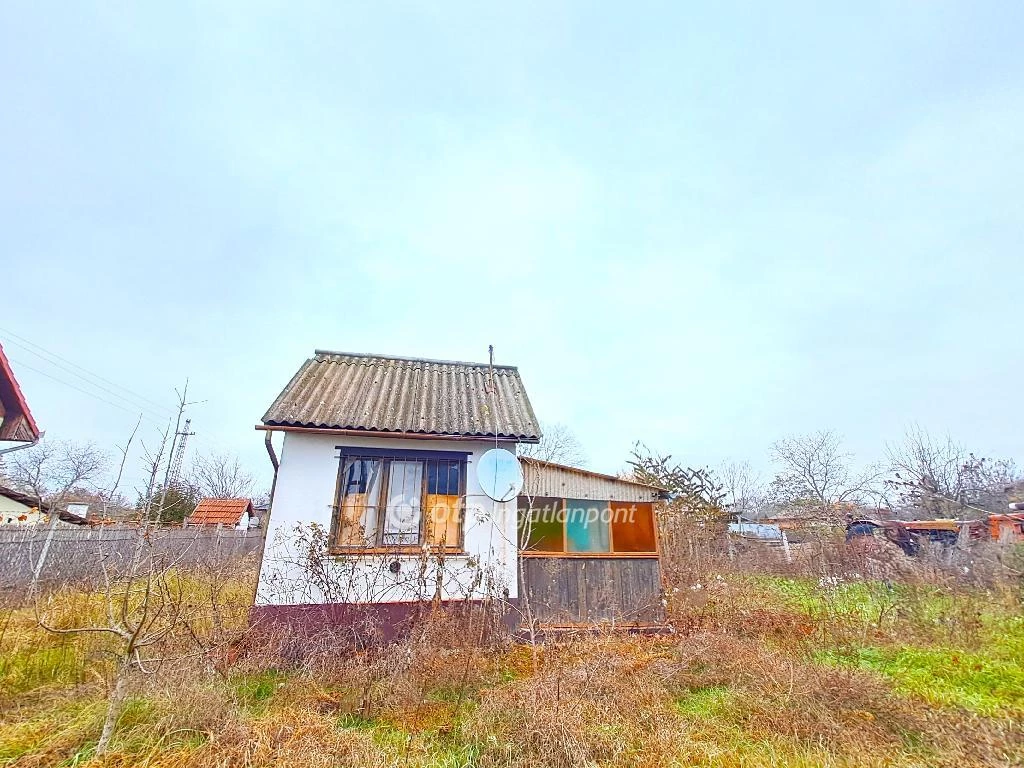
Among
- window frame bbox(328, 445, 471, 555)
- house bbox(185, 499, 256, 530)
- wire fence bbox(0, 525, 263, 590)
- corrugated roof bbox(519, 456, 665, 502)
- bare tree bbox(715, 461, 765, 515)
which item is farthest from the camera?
bare tree bbox(715, 461, 765, 515)

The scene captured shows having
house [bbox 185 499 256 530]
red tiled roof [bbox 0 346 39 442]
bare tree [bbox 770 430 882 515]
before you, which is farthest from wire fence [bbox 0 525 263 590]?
bare tree [bbox 770 430 882 515]

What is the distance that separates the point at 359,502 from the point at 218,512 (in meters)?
19.9

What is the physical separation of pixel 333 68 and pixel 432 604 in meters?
13.5

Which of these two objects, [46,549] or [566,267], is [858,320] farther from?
[46,549]

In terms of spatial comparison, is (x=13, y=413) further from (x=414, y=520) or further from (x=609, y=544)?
(x=609, y=544)

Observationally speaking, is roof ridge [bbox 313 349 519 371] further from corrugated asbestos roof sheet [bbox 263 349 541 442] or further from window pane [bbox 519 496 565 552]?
window pane [bbox 519 496 565 552]

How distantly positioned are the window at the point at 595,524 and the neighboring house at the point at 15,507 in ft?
71.6

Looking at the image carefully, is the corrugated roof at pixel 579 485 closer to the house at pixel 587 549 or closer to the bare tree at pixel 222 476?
the house at pixel 587 549

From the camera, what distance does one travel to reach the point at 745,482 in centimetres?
3347

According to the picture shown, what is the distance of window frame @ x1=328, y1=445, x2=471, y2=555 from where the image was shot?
6516mm

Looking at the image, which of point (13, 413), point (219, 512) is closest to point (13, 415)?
point (13, 413)

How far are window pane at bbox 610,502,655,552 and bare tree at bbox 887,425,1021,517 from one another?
1443cm

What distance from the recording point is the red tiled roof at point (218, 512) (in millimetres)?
20961

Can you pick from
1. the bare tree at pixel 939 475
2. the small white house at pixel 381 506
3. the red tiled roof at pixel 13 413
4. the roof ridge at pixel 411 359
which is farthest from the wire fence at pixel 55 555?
the bare tree at pixel 939 475
